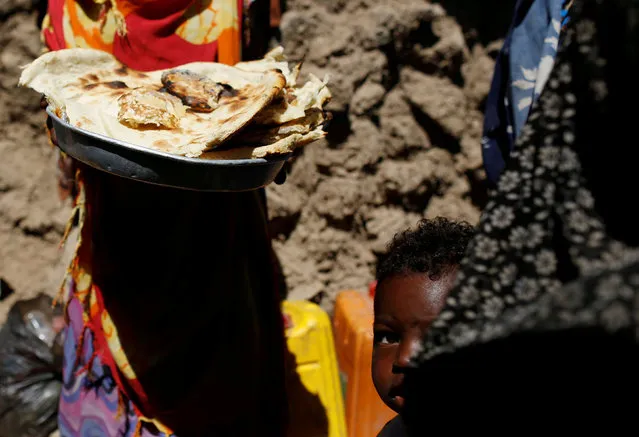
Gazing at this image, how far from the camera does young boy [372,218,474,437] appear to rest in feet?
3.39

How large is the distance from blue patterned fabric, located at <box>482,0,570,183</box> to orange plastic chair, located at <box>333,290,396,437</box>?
0.60 metres

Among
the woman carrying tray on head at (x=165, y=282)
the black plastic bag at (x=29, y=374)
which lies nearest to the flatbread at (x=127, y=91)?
the woman carrying tray on head at (x=165, y=282)

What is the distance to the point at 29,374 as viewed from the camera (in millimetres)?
1982

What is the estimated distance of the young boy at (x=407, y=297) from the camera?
1.03 metres

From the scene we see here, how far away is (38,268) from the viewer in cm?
225

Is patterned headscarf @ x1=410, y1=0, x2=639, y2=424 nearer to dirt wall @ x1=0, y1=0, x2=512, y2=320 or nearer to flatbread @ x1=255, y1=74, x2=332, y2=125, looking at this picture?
flatbread @ x1=255, y1=74, x2=332, y2=125

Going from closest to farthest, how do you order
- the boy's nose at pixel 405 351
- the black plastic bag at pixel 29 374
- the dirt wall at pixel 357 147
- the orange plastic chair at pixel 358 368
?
the boy's nose at pixel 405 351 → the orange plastic chair at pixel 358 368 → the black plastic bag at pixel 29 374 → the dirt wall at pixel 357 147

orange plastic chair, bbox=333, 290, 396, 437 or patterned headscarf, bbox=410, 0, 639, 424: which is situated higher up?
patterned headscarf, bbox=410, 0, 639, 424

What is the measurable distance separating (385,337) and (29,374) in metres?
1.37

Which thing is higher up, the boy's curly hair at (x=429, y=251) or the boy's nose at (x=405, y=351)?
the boy's curly hair at (x=429, y=251)

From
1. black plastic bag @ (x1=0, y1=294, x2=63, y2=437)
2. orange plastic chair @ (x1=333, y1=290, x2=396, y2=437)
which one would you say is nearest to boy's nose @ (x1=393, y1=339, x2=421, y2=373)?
orange plastic chair @ (x1=333, y1=290, x2=396, y2=437)

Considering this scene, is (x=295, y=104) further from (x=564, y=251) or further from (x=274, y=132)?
(x=564, y=251)

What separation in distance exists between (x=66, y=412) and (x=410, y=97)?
1.46 meters

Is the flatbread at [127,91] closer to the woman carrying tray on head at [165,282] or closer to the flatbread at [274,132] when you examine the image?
the flatbread at [274,132]
